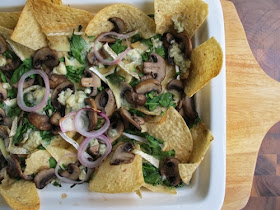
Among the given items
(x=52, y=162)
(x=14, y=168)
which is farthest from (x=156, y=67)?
(x=14, y=168)

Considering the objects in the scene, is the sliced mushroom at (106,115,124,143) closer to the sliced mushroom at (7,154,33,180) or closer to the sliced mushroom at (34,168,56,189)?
the sliced mushroom at (34,168,56,189)

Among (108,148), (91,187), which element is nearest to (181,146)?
(108,148)

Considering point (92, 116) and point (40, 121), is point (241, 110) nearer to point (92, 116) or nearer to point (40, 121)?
point (92, 116)

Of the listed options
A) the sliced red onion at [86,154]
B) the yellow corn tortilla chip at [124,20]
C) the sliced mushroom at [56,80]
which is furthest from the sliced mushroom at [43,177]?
the yellow corn tortilla chip at [124,20]

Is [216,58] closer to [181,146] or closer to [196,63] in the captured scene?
[196,63]

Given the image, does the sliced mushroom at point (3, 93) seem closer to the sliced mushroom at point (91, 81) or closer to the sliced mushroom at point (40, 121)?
the sliced mushroom at point (40, 121)
